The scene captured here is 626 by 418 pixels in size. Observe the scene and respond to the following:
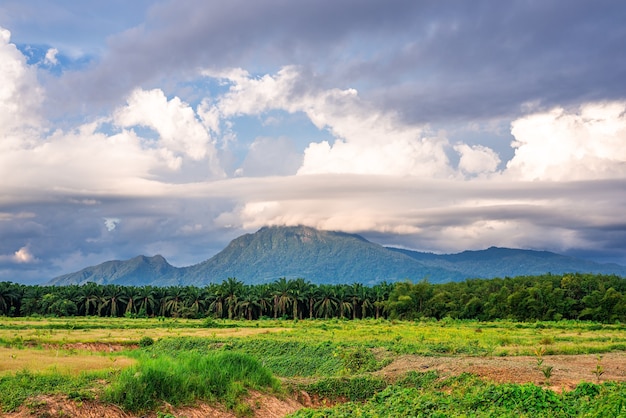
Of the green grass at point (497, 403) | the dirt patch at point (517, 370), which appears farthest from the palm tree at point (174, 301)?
the green grass at point (497, 403)

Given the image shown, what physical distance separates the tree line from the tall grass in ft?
234

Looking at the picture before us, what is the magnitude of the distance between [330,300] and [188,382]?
8176 cm

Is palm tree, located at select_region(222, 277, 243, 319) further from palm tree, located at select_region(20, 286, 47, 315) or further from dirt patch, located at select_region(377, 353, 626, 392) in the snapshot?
dirt patch, located at select_region(377, 353, 626, 392)

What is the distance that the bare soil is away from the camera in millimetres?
18219

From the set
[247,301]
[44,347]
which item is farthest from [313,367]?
[247,301]

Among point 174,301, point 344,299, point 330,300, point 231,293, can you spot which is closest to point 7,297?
point 174,301

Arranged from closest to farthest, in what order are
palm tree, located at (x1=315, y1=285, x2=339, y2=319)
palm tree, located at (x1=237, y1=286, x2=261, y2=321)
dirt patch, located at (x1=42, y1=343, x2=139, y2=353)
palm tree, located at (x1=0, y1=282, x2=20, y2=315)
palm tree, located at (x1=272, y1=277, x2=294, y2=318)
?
dirt patch, located at (x1=42, y1=343, x2=139, y2=353) < palm tree, located at (x1=0, y1=282, x2=20, y2=315) < palm tree, located at (x1=272, y1=277, x2=294, y2=318) < palm tree, located at (x1=237, y1=286, x2=261, y2=321) < palm tree, located at (x1=315, y1=285, x2=339, y2=319)

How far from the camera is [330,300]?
10206cm

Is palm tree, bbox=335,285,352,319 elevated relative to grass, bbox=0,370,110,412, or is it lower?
lower

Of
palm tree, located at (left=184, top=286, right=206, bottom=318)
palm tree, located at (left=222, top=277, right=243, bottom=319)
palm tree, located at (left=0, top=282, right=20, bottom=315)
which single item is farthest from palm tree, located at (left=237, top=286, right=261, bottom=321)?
palm tree, located at (left=0, top=282, right=20, bottom=315)

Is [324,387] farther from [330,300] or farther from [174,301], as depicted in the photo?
[174,301]

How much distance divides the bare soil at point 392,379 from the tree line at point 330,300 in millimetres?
62453

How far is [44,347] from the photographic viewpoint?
43.1 meters

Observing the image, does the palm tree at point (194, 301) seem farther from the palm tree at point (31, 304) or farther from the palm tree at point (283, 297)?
the palm tree at point (31, 304)
